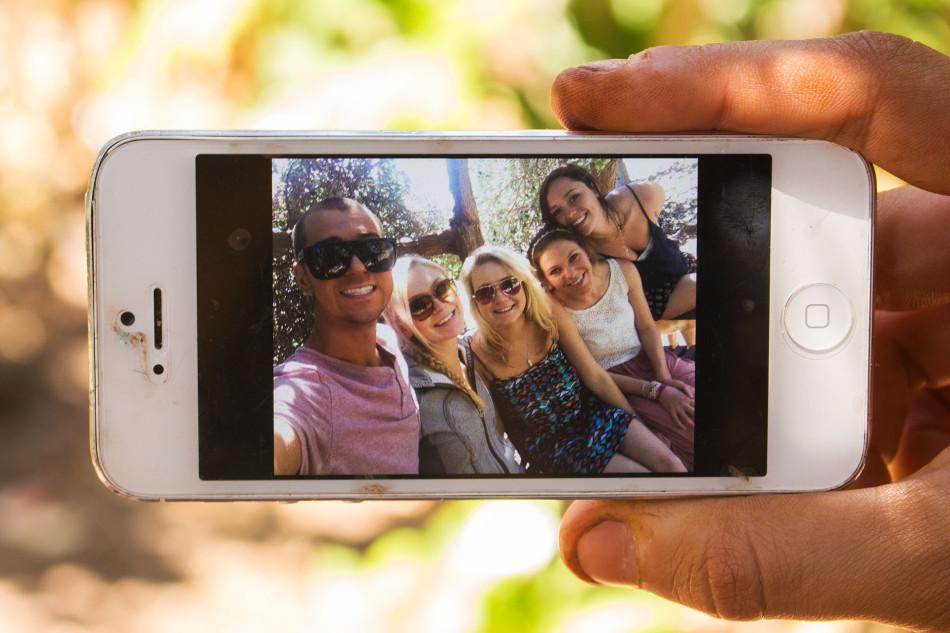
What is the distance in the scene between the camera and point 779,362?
26.5 inches

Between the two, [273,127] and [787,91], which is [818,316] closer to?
[787,91]

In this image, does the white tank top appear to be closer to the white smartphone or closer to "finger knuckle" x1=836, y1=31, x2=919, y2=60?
the white smartphone

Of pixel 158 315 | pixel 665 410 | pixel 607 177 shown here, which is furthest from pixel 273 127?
pixel 665 410

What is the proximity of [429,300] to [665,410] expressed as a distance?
0.23m

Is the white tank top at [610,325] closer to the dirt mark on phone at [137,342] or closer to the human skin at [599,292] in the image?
the human skin at [599,292]

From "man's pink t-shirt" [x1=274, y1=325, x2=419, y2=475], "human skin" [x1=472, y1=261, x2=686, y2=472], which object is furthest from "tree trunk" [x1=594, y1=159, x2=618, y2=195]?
"man's pink t-shirt" [x1=274, y1=325, x2=419, y2=475]

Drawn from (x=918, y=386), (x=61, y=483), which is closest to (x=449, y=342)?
(x=918, y=386)

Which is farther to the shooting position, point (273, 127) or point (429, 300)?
point (273, 127)

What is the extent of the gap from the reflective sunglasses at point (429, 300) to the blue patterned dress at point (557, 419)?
0.06 m

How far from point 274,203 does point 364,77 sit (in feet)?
1.20

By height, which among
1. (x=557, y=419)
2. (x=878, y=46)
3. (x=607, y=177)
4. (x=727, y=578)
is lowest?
(x=727, y=578)

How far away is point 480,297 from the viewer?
0.66m

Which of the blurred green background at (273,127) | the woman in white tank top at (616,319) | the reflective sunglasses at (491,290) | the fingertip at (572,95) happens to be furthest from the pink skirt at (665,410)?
the blurred green background at (273,127)

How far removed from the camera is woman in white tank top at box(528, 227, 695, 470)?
0.66 metres
